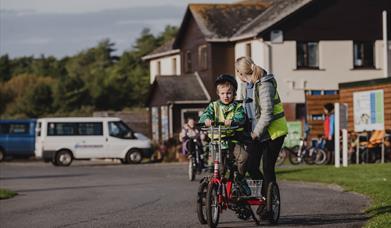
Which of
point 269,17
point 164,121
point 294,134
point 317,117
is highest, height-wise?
point 269,17

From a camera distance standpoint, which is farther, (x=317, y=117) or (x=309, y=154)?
(x=317, y=117)

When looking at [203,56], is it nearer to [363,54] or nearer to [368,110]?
[363,54]

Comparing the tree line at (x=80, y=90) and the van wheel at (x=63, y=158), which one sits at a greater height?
the tree line at (x=80, y=90)

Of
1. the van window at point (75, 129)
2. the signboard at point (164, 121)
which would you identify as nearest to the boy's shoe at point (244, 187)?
the van window at point (75, 129)

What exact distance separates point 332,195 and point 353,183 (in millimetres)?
2310

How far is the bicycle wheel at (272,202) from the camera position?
37.9 feet

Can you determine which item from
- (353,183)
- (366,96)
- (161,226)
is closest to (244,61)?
(161,226)

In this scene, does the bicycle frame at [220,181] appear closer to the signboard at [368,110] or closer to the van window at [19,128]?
the signboard at [368,110]

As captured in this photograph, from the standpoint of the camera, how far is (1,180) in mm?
28188

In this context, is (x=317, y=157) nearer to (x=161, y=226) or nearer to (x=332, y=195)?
(x=332, y=195)

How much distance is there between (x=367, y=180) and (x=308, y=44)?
26.3 meters

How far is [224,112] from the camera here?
1140 cm

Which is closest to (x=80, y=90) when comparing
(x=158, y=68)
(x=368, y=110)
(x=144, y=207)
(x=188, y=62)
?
(x=158, y=68)

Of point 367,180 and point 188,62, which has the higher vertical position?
point 188,62
